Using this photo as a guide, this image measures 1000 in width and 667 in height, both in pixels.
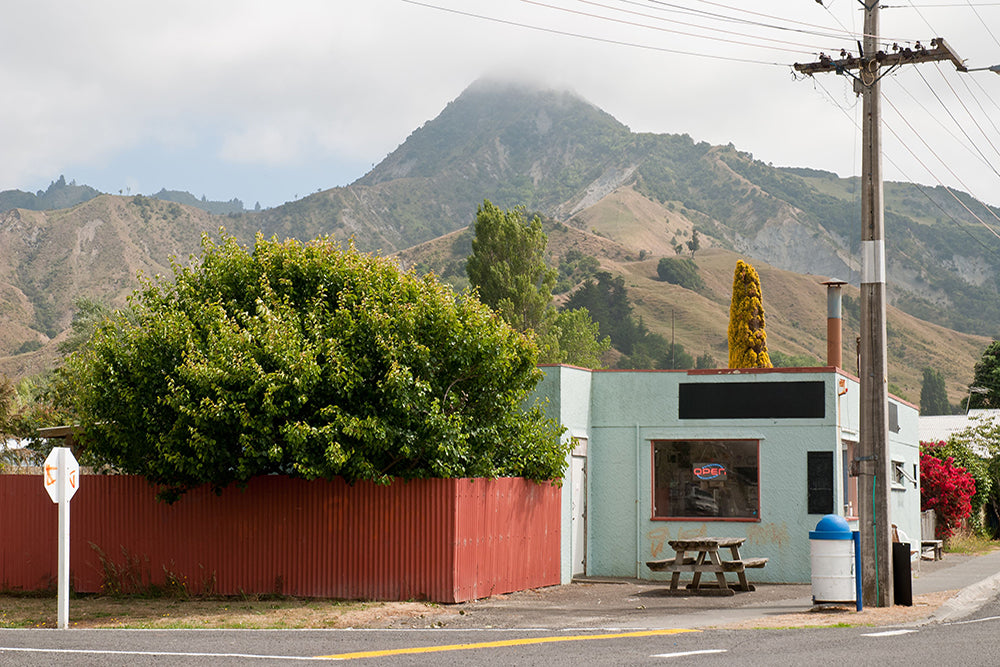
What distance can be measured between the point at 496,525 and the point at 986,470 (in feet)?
80.9

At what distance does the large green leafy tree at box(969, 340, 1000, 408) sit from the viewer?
63.7 meters

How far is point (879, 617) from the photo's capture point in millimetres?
14516

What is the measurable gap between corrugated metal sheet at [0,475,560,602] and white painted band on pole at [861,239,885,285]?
621 centimetres

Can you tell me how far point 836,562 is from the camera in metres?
15.2

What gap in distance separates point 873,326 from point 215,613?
9.73 metres

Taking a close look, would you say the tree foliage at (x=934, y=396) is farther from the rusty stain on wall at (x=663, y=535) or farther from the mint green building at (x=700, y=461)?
the rusty stain on wall at (x=663, y=535)

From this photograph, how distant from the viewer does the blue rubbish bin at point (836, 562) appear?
15.2 meters

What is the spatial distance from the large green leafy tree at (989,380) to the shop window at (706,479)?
47.2 meters

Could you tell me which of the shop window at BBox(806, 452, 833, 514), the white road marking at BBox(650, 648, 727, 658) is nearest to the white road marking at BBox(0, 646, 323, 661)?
the white road marking at BBox(650, 648, 727, 658)

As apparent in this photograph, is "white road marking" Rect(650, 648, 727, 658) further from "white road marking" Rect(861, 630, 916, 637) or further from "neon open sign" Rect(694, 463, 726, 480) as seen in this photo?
"neon open sign" Rect(694, 463, 726, 480)

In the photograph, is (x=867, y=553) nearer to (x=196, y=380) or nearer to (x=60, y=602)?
(x=196, y=380)

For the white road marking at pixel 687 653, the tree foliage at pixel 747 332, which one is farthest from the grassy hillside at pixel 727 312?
the white road marking at pixel 687 653

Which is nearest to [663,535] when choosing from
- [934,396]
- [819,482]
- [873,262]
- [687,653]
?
[819,482]

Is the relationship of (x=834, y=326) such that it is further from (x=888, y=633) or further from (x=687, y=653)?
(x=687, y=653)
